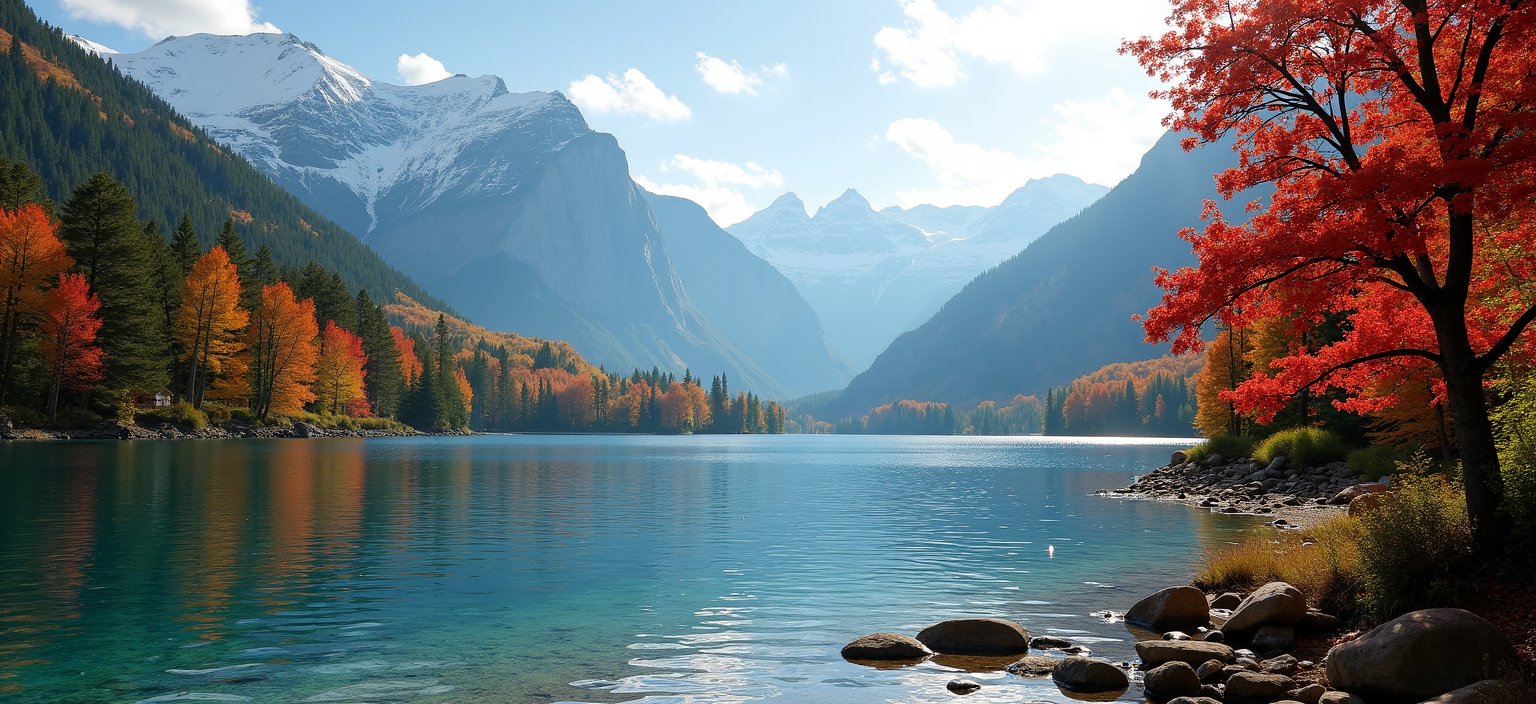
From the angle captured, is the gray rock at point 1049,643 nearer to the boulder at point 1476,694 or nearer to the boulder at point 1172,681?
the boulder at point 1172,681

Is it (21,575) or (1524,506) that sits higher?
(1524,506)

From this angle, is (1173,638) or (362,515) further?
(362,515)

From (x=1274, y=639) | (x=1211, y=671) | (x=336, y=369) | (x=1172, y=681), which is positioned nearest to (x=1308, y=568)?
(x=1274, y=639)

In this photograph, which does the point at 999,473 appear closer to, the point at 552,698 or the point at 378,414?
the point at 552,698

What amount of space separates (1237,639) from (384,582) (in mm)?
22096

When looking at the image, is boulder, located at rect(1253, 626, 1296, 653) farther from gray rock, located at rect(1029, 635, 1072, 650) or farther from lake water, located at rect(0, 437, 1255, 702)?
gray rock, located at rect(1029, 635, 1072, 650)

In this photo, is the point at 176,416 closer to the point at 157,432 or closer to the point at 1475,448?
the point at 157,432

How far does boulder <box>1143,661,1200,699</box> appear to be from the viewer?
15516 millimetres

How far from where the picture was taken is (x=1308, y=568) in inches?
851

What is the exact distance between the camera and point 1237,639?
19.0 m

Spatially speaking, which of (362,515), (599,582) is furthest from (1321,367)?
(362,515)

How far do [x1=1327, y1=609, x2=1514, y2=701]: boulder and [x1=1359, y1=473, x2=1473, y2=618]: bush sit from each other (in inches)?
103

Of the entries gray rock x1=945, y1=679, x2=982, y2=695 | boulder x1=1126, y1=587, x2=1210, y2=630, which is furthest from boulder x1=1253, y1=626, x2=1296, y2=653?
gray rock x1=945, y1=679, x2=982, y2=695

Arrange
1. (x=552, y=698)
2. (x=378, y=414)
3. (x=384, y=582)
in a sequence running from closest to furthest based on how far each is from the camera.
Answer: (x=552, y=698)
(x=384, y=582)
(x=378, y=414)
